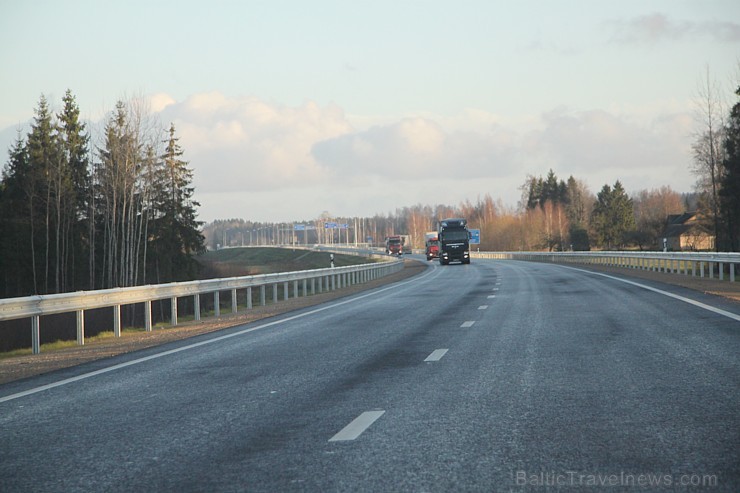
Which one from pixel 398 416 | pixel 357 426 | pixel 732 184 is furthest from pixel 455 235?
pixel 357 426

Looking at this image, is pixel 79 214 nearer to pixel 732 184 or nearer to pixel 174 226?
pixel 174 226

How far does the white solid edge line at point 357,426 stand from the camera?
655cm

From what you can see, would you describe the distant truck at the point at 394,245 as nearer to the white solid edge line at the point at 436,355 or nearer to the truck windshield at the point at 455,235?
the truck windshield at the point at 455,235

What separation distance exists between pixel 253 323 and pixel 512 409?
12713mm

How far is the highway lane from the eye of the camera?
541cm

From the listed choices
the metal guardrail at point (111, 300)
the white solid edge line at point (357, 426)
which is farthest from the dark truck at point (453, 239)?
the white solid edge line at point (357, 426)

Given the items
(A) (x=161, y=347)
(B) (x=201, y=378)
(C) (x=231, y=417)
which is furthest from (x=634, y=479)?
(A) (x=161, y=347)

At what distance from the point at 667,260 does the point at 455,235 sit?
31704 mm

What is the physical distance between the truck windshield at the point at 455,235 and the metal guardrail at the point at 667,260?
30.7 ft

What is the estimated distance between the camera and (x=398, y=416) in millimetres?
7348

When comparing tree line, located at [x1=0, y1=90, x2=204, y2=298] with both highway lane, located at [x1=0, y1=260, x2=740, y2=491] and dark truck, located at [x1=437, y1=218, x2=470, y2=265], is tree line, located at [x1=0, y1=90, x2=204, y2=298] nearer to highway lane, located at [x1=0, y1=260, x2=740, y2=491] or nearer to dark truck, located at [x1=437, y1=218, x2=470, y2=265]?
dark truck, located at [x1=437, y1=218, x2=470, y2=265]

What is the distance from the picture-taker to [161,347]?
48.9ft

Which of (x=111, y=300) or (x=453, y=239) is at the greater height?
(x=453, y=239)

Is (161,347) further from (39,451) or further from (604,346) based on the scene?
(39,451)
